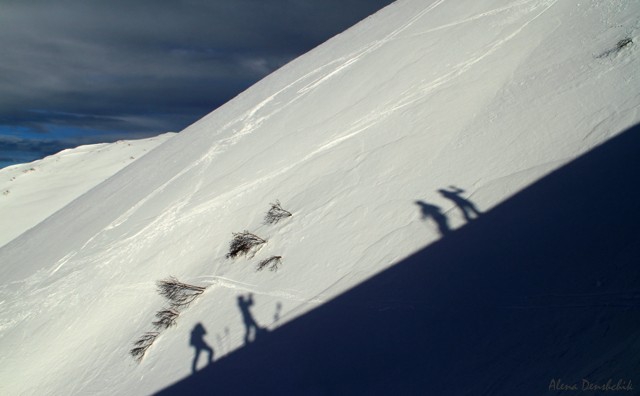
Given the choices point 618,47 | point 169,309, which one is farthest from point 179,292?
point 618,47

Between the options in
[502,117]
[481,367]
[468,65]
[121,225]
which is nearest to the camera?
[481,367]

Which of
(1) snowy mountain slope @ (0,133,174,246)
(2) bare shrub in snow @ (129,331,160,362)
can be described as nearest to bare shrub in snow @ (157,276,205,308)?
(2) bare shrub in snow @ (129,331,160,362)

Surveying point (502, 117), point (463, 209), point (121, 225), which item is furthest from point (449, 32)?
point (121, 225)

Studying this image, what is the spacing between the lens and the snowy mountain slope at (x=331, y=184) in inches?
171

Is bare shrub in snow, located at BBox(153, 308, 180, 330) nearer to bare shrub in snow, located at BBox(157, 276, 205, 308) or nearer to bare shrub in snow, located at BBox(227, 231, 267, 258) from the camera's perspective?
bare shrub in snow, located at BBox(157, 276, 205, 308)

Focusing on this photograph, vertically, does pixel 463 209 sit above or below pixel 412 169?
below

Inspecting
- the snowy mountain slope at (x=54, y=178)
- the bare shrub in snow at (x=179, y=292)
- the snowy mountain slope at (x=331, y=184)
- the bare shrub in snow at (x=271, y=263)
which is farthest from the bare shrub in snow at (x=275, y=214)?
the snowy mountain slope at (x=54, y=178)

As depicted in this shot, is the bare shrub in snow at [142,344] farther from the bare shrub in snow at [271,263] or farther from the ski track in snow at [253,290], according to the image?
the bare shrub in snow at [271,263]

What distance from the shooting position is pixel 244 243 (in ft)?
17.8

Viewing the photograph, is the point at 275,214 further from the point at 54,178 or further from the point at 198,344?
the point at 54,178

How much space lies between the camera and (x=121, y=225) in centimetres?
791

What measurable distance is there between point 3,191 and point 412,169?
26.6 meters

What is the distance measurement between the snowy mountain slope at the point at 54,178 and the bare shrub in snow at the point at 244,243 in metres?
16.9

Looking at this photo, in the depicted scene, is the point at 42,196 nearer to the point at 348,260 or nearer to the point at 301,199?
the point at 301,199
